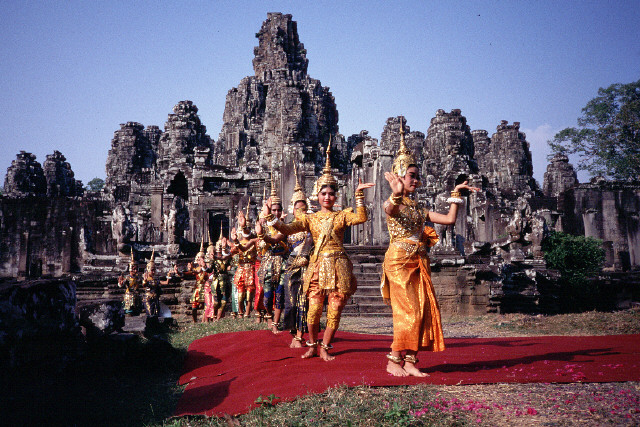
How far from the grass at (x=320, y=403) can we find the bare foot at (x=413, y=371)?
1.21 ft

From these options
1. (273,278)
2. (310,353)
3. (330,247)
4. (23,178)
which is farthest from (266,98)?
(310,353)

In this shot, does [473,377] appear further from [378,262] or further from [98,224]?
[98,224]

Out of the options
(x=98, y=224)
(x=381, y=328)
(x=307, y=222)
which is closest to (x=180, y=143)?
(x=98, y=224)

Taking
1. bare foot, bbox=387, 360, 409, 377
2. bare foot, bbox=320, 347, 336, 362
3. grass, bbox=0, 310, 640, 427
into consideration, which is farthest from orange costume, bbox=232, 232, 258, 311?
bare foot, bbox=387, 360, 409, 377

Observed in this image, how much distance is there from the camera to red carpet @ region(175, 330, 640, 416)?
148 inches

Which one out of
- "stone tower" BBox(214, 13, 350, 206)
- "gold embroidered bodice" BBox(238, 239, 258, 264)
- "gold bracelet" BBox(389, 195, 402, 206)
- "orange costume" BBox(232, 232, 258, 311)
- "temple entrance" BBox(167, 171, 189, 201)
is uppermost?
"stone tower" BBox(214, 13, 350, 206)

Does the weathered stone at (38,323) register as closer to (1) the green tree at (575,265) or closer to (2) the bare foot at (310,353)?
(2) the bare foot at (310,353)

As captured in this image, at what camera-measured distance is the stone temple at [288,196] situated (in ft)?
39.5

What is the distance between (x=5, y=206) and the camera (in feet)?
85.9

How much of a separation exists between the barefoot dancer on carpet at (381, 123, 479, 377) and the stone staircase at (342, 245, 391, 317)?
23.8 feet

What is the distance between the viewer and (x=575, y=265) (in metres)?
12.4

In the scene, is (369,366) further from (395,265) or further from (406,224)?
(406,224)

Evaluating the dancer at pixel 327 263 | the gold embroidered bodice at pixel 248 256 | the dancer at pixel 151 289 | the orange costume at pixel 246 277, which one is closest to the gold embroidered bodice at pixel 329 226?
Result: the dancer at pixel 327 263

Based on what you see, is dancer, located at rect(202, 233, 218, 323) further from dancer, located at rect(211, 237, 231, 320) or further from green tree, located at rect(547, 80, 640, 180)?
green tree, located at rect(547, 80, 640, 180)
